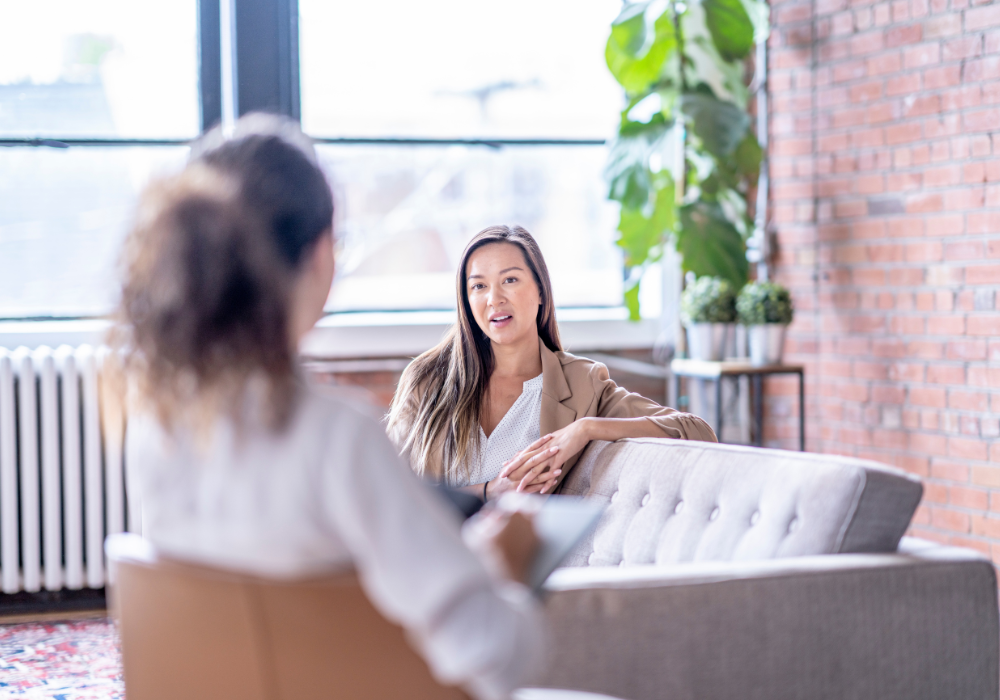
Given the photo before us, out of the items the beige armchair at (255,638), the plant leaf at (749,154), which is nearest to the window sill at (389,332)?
the plant leaf at (749,154)

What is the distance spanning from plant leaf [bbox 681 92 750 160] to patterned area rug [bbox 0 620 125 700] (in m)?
2.69

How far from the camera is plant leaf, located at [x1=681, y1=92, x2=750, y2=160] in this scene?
3678 mm

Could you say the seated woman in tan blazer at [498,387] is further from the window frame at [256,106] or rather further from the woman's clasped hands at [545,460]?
the window frame at [256,106]

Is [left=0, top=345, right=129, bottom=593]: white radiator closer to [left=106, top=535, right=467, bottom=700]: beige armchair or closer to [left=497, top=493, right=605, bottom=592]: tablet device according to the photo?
[left=106, top=535, right=467, bottom=700]: beige armchair

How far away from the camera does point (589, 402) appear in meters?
2.39

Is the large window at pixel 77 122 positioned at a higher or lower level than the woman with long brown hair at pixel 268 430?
higher

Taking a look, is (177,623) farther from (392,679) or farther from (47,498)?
(47,498)

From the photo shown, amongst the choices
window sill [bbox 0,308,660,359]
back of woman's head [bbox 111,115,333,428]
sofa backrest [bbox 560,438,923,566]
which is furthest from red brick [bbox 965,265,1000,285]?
back of woman's head [bbox 111,115,333,428]

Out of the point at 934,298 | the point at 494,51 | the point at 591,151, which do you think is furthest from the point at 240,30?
the point at 934,298

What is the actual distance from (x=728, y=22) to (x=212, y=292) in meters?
3.30

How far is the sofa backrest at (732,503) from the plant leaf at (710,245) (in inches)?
68.1

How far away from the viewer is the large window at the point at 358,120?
12.1 ft

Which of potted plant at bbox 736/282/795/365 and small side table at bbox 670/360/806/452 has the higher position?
potted plant at bbox 736/282/795/365

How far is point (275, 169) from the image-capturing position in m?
0.94
